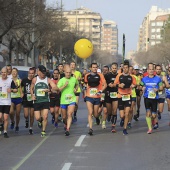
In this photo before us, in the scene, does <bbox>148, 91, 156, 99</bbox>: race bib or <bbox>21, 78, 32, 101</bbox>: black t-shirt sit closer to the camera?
<bbox>148, 91, 156, 99</bbox>: race bib

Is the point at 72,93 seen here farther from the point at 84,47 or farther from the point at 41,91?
the point at 84,47

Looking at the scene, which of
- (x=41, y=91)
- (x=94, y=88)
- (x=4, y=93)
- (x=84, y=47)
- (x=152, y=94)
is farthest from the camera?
(x=84, y=47)

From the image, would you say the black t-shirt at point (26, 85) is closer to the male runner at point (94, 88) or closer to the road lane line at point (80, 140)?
the male runner at point (94, 88)

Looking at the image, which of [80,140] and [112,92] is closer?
[80,140]

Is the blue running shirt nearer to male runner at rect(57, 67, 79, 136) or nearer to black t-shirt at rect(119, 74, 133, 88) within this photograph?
black t-shirt at rect(119, 74, 133, 88)

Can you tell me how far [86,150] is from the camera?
11586 millimetres

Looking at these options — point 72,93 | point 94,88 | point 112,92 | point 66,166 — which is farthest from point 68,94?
point 66,166

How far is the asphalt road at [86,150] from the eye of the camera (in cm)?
970

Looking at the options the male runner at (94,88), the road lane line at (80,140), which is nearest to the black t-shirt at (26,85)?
the male runner at (94,88)

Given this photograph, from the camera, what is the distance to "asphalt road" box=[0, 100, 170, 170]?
9.70 meters

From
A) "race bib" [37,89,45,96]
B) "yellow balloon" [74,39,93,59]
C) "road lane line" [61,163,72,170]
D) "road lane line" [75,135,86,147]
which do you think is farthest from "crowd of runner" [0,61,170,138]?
"yellow balloon" [74,39,93,59]

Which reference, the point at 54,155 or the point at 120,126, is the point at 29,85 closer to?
the point at 120,126

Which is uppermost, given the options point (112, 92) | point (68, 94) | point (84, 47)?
point (84, 47)

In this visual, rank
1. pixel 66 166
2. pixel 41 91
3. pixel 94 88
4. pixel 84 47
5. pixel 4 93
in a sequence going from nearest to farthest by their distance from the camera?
pixel 66 166, pixel 41 91, pixel 4 93, pixel 94 88, pixel 84 47
